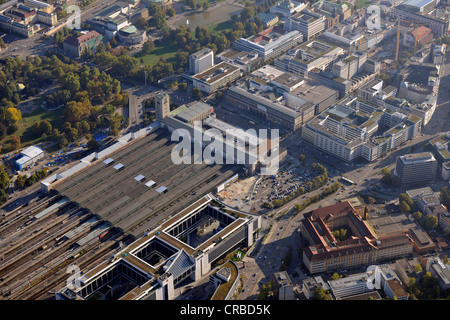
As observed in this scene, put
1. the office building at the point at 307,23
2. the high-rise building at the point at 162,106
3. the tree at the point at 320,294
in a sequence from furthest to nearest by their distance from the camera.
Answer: the office building at the point at 307,23
the high-rise building at the point at 162,106
the tree at the point at 320,294

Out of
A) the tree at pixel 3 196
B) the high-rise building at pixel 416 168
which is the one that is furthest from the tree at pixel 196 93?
the tree at pixel 3 196

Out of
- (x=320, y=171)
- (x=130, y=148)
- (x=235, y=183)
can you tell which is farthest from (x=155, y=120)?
(x=320, y=171)

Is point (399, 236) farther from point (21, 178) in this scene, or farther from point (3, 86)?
point (3, 86)

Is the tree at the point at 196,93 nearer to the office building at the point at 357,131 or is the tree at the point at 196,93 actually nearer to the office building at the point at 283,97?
the office building at the point at 283,97

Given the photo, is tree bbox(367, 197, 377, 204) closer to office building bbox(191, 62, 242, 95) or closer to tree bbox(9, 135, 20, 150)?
office building bbox(191, 62, 242, 95)

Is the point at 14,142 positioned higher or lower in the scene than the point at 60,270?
higher

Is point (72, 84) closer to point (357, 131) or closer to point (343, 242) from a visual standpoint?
point (357, 131)

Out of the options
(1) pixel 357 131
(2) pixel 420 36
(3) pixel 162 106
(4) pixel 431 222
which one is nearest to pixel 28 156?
(3) pixel 162 106
